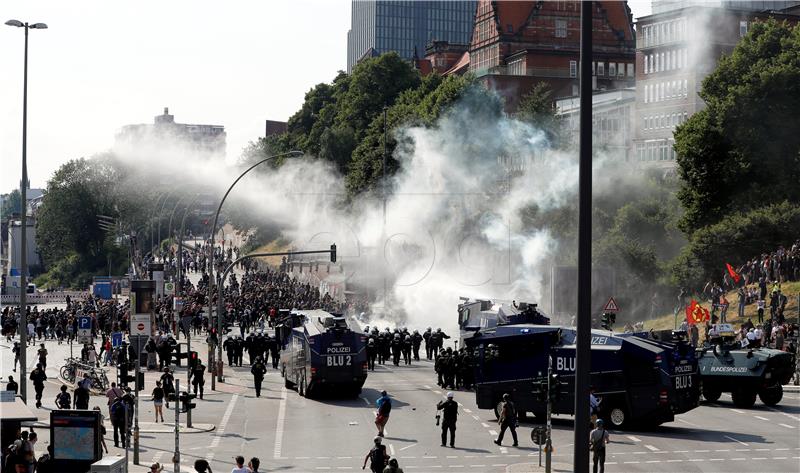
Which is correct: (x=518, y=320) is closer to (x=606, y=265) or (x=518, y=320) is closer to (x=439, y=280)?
(x=606, y=265)

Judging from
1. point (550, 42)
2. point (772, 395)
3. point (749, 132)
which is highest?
point (550, 42)

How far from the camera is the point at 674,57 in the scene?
306ft

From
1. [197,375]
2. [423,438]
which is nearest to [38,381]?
[197,375]

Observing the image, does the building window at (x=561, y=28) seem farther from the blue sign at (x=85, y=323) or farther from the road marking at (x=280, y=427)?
the road marking at (x=280, y=427)

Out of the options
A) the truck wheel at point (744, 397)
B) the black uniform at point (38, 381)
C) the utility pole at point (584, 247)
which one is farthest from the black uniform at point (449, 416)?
the black uniform at point (38, 381)

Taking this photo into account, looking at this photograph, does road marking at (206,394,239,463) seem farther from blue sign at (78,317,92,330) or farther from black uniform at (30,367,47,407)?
blue sign at (78,317,92,330)

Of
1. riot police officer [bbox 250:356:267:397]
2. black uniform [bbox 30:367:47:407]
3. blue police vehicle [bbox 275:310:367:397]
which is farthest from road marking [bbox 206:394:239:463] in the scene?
black uniform [bbox 30:367:47:407]

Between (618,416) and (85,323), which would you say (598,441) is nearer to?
(618,416)

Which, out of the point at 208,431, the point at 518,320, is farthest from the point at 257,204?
the point at 208,431

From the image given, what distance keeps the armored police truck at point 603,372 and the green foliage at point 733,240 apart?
33.2 m

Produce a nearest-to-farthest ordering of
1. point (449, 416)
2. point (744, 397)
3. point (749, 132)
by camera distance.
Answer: point (449, 416) → point (744, 397) → point (749, 132)

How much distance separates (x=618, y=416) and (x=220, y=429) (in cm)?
1098

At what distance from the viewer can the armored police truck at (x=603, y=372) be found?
31.6 metres

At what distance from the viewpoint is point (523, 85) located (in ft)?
399
